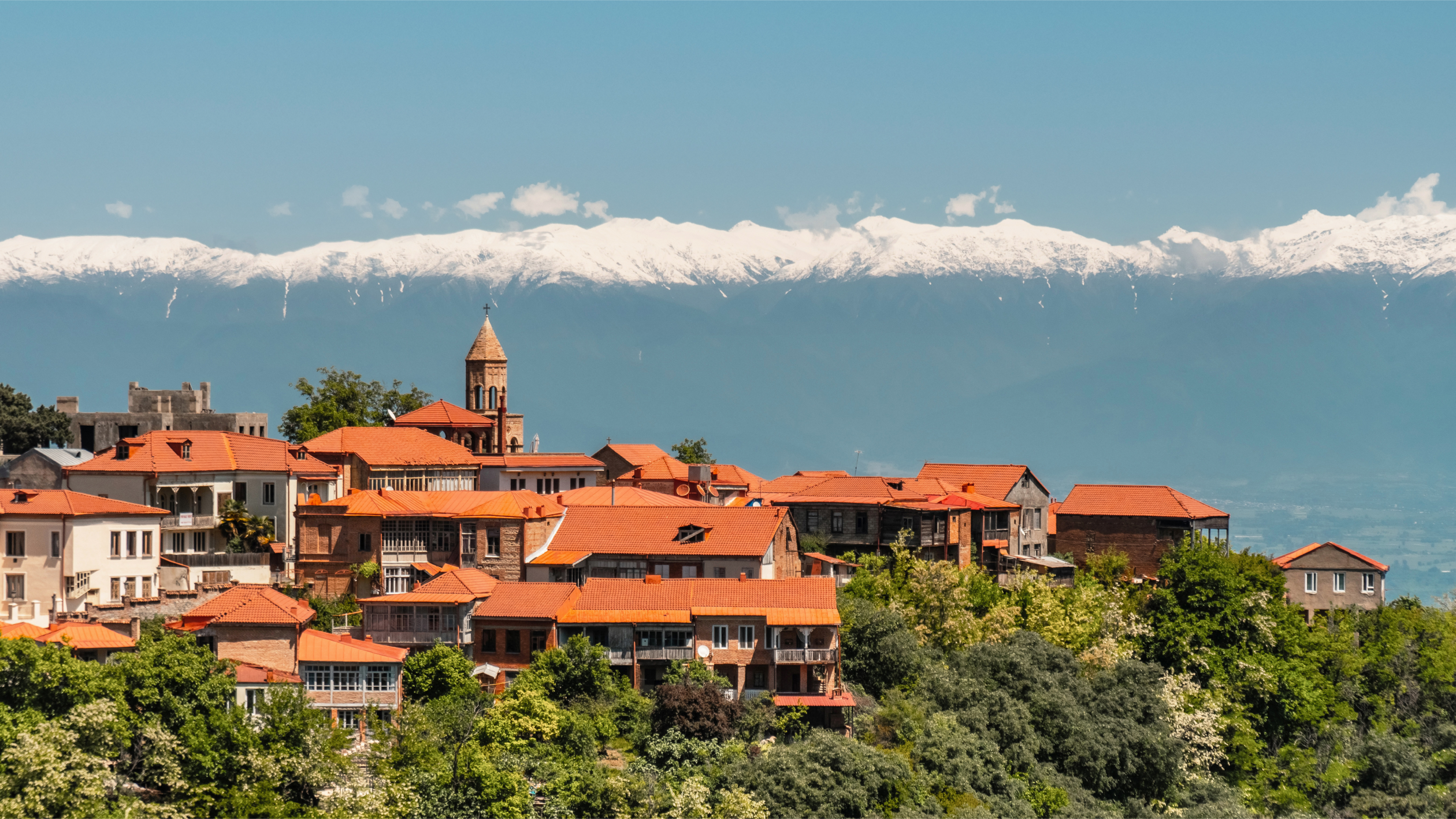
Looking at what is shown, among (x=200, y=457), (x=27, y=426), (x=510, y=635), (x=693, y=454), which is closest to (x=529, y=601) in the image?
(x=510, y=635)

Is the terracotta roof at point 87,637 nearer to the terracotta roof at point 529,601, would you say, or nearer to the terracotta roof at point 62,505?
the terracotta roof at point 62,505

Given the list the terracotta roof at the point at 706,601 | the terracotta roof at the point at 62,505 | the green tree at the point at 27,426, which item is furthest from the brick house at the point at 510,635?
the green tree at the point at 27,426

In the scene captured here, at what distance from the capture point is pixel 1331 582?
91.1 meters

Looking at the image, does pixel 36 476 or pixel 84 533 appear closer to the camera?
pixel 84 533

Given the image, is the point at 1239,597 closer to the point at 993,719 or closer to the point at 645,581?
the point at 993,719

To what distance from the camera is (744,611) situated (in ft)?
219

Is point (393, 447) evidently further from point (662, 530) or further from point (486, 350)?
point (486, 350)

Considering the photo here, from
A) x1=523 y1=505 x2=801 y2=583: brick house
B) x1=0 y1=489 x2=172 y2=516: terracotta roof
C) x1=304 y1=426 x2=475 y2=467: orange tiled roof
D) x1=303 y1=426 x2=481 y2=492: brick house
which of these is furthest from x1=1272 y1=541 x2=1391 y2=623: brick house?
x1=0 y1=489 x2=172 y2=516: terracotta roof

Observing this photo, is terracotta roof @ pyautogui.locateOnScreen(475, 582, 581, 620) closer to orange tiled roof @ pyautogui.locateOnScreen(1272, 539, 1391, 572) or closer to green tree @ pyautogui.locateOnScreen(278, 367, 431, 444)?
green tree @ pyautogui.locateOnScreen(278, 367, 431, 444)

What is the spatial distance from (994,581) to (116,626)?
46.5m

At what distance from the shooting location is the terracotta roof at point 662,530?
75125 millimetres

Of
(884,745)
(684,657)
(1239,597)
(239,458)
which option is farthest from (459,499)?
(1239,597)

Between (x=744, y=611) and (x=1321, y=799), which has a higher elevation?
(x=744, y=611)

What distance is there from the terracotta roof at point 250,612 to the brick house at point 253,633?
0.07ft
